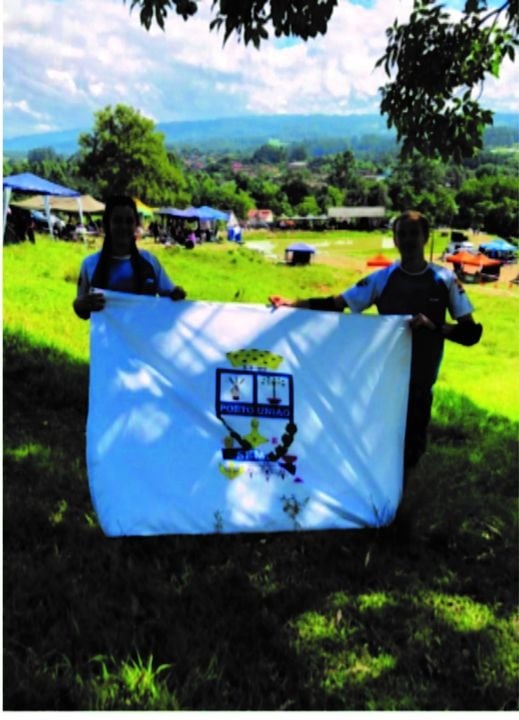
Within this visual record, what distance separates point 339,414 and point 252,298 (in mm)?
2824

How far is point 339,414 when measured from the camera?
129 inches

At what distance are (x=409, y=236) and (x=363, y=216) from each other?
2.23 meters

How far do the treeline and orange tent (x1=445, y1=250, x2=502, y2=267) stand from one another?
0.26m

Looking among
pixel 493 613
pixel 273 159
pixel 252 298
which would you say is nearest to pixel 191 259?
pixel 252 298

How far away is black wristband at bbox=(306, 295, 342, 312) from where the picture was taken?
3328 mm

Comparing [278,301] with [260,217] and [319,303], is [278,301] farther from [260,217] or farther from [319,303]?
[260,217]

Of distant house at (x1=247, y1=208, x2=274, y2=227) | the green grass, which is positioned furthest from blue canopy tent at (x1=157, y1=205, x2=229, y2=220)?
the green grass

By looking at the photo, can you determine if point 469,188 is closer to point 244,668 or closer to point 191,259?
point 191,259

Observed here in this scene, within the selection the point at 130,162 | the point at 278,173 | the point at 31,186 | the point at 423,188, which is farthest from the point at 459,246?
the point at 31,186

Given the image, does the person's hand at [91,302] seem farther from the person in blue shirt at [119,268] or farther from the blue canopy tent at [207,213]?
the blue canopy tent at [207,213]

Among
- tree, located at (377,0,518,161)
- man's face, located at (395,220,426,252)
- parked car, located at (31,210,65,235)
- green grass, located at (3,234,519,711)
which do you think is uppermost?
tree, located at (377,0,518,161)

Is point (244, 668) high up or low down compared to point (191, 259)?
down

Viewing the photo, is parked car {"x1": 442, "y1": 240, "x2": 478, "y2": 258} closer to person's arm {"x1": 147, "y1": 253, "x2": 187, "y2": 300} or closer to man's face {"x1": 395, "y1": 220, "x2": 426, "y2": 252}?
man's face {"x1": 395, "y1": 220, "x2": 426, "y2": 252}

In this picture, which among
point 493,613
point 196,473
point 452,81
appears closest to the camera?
point 493,613
